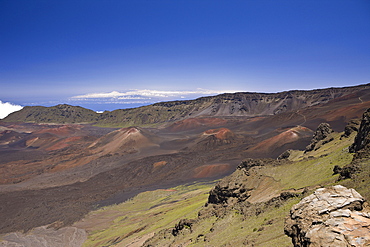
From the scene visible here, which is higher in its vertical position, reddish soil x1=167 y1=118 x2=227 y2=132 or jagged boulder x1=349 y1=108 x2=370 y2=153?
jagged boulder x1=349 y1=108 x2=370 y2=153

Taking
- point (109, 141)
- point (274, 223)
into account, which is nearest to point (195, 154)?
point (109, 141)

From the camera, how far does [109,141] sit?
426 ft

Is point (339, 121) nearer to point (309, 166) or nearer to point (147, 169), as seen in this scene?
point (147, 169)

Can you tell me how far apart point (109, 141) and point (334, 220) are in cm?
12899

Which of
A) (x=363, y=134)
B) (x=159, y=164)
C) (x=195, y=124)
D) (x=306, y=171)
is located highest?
(x=363, y=134)

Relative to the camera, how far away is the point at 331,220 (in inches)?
343

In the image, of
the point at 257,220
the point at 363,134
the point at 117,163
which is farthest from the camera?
the point at 117,163

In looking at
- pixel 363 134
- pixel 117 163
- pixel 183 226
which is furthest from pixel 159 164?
pixel 363 134

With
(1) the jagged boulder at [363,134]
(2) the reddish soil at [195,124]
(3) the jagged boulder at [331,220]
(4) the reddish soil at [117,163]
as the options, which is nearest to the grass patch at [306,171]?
(1) the jagged boulder at [363,134]

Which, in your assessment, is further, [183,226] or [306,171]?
→ [183,226]

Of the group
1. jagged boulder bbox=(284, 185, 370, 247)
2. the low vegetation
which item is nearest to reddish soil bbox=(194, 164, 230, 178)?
the low vegetation

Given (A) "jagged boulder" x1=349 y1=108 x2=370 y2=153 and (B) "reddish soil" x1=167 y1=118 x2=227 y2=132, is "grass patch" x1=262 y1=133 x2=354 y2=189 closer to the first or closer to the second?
(A) "jagged boulder" x1=349 y1=108 x2=370 y2=153

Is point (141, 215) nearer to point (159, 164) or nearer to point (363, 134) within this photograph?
point (363, 134)

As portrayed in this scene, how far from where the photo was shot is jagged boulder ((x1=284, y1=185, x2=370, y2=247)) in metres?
8.03
